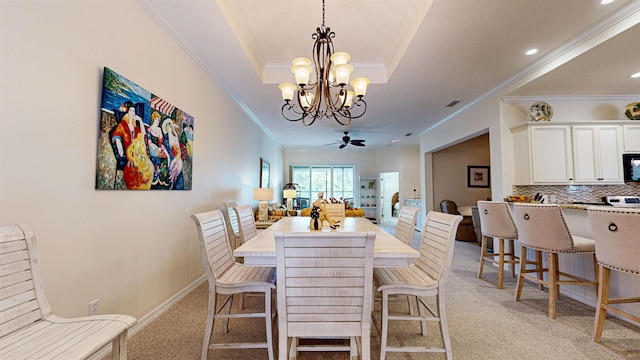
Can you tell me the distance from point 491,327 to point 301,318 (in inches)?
71.8

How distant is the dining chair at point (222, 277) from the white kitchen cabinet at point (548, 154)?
→ 12.7 feet

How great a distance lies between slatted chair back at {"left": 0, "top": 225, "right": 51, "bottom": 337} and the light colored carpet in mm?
930

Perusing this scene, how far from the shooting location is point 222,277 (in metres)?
1.76

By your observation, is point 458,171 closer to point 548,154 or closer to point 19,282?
point 548,154

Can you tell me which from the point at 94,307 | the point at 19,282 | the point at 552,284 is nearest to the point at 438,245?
the point at 552,284

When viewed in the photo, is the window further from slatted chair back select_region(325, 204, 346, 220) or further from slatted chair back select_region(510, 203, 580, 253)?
slatted chair back select_region(510, 203, 580, 253)

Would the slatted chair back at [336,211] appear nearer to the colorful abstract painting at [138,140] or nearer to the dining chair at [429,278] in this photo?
the dining chair at [429,278]

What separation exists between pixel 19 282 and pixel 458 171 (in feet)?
25.6

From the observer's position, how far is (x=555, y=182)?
11.6 feet

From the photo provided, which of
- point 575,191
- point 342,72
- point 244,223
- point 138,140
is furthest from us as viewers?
point 575,191

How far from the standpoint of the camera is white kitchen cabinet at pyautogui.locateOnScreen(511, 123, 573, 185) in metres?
3.54

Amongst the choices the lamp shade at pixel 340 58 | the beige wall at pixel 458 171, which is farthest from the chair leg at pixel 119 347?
the beige wall at pixel 458 171

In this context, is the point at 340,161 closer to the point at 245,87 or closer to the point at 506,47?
the point at 245,87

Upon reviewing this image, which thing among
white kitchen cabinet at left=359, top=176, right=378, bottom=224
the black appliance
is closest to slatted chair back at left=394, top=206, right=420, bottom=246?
the black appliance
